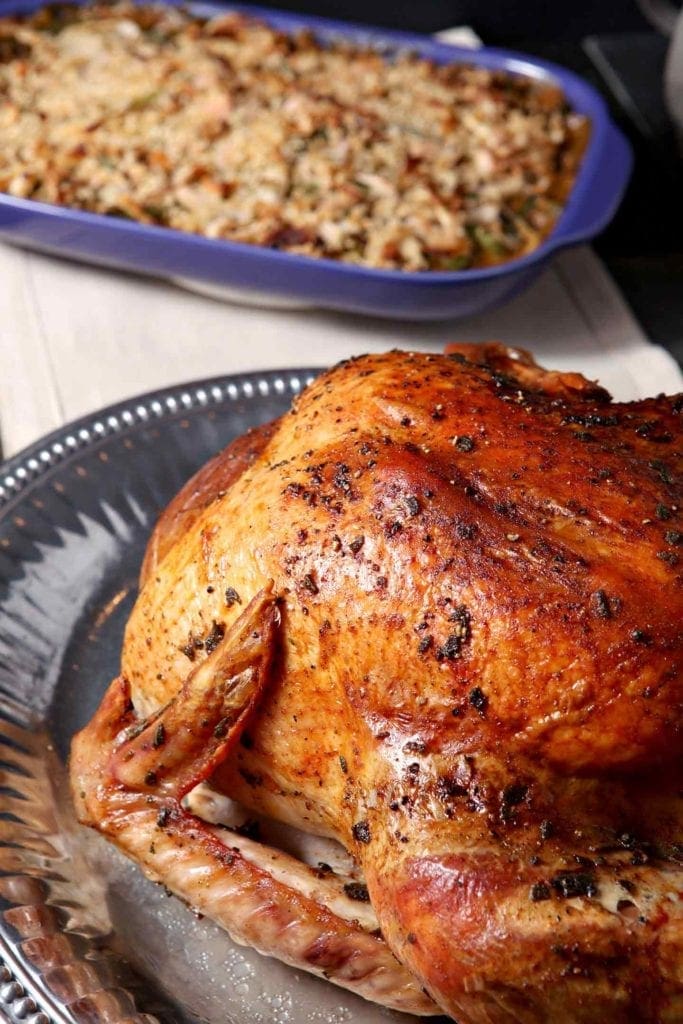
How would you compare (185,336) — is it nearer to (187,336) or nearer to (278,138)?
(187,336)

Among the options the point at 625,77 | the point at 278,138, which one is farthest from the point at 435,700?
the point at 625,77

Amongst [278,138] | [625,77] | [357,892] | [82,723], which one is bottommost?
[625,77]

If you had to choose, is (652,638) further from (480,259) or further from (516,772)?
(480,259)

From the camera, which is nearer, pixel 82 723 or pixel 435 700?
pixel 435 700

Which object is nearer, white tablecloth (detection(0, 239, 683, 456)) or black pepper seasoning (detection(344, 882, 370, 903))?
black pepper seasoning (detection(344, 882, 370, 903))

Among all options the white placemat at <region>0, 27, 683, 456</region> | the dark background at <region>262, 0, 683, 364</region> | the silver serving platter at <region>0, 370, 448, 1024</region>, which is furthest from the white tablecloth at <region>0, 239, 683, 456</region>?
the silver serving platter at <region>0, 370, 448, 1024</region>

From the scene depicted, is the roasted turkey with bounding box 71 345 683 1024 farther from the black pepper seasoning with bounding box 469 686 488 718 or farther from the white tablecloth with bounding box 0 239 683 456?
the white tablecloth with bounding box 0 239 683 456
